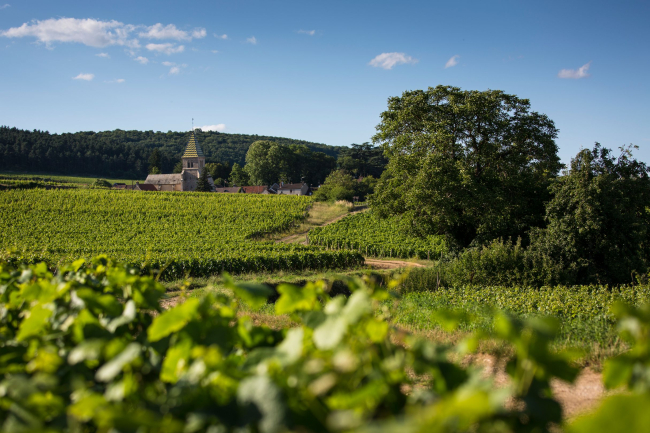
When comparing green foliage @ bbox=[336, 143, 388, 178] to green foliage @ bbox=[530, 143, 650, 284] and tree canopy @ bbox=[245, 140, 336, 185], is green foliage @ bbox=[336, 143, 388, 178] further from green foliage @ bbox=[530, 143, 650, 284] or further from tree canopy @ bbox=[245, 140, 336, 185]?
green foliage @ bbox=[530, 143, 650, 284]

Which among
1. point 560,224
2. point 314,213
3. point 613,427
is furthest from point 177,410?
point 314,213

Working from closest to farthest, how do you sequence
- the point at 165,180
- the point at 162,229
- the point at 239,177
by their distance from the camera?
1. the point at 162,229
2. the point at 165,180
3. the point at 239,177

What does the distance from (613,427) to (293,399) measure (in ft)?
2.30

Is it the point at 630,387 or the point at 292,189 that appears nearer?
the point at 630,387

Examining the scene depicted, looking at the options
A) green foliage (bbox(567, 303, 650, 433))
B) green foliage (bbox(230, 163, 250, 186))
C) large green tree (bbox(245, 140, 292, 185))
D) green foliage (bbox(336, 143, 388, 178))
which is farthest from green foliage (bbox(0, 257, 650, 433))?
green foliage (bbox(336, 143, 388, 178))

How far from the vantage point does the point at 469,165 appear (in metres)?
21.7

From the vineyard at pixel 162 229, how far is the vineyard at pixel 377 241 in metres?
3.35

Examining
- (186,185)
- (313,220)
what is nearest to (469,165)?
(313,220)

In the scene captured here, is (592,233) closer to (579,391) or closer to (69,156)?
(579,391)

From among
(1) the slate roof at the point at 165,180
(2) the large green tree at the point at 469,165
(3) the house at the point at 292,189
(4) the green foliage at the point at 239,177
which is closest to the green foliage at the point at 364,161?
(3) the house at the point at 292,189

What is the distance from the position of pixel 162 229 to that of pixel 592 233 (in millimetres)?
31815

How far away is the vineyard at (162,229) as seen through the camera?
70.9 ft

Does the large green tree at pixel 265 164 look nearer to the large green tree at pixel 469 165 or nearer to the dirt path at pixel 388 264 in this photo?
the dirt path at pixel 388 264

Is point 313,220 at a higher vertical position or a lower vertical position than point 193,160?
lower
